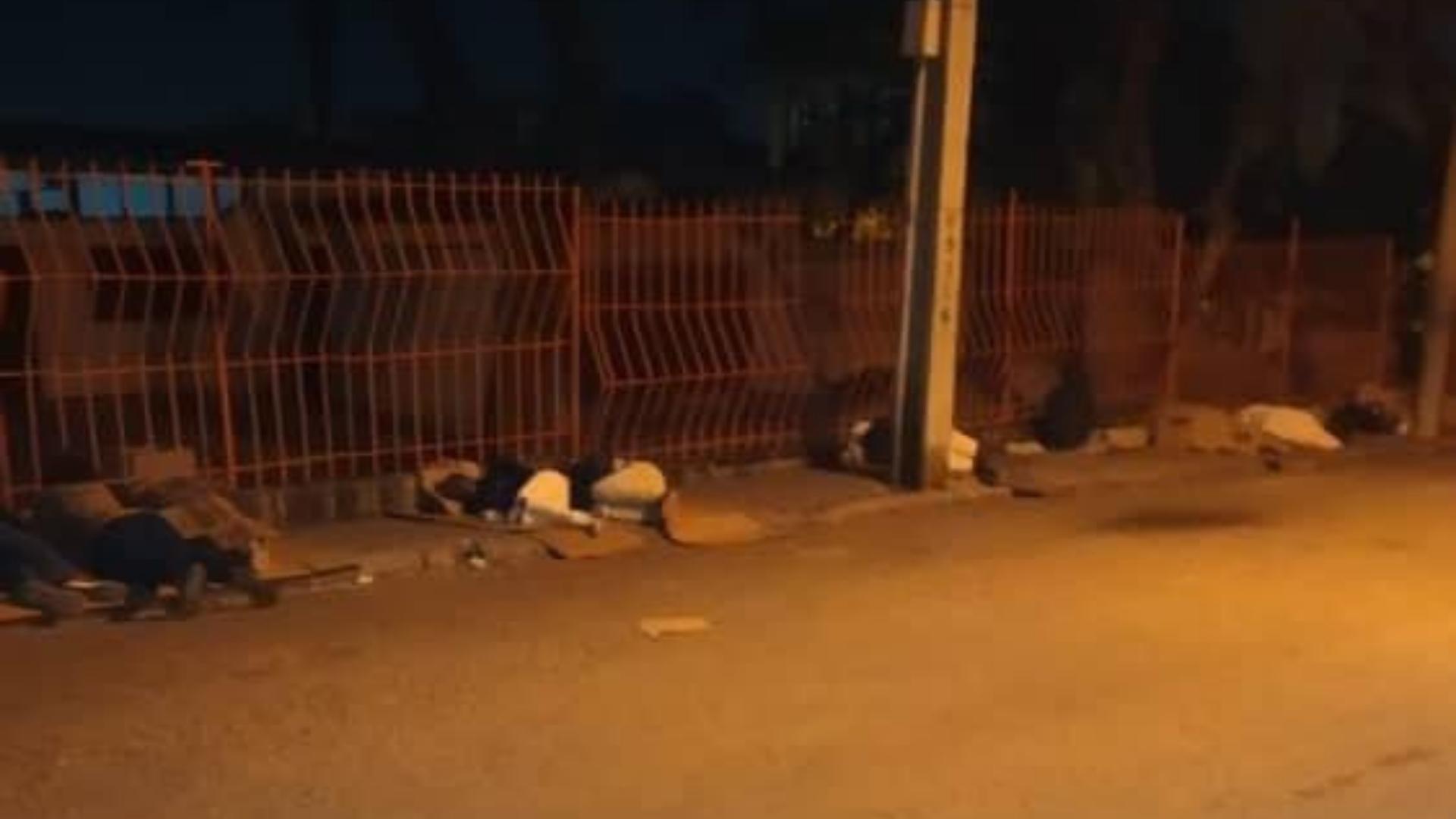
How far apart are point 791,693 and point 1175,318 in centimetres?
952

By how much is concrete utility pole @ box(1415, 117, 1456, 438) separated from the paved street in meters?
6.04

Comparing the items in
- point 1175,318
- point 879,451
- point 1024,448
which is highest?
point 1175,318

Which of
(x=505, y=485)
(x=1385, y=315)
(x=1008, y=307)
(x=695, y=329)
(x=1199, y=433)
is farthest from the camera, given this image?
(x=1385, y=315)

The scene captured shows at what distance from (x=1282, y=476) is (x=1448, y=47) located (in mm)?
9604

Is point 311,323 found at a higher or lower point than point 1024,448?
higher

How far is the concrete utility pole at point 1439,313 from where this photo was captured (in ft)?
50.7

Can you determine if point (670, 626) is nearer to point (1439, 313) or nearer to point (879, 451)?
point (879, 451)

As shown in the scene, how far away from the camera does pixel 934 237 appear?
38.9ft

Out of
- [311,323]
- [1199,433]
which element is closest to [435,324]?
[311,323]

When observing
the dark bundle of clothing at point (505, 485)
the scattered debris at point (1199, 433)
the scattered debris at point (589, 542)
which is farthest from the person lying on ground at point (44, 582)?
the scattered debris at point (1199, 433)

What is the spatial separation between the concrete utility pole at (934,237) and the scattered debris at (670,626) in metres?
4.05

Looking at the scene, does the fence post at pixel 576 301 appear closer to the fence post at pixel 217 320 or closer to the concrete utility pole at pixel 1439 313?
the fence post at pixel 217 320

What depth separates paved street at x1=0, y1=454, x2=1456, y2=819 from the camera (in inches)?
Result: 229

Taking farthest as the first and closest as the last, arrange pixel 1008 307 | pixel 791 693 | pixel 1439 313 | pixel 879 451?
pixel 1439 313 → pixel 1008 307 → pixel 879 451 → pixel 791 693
